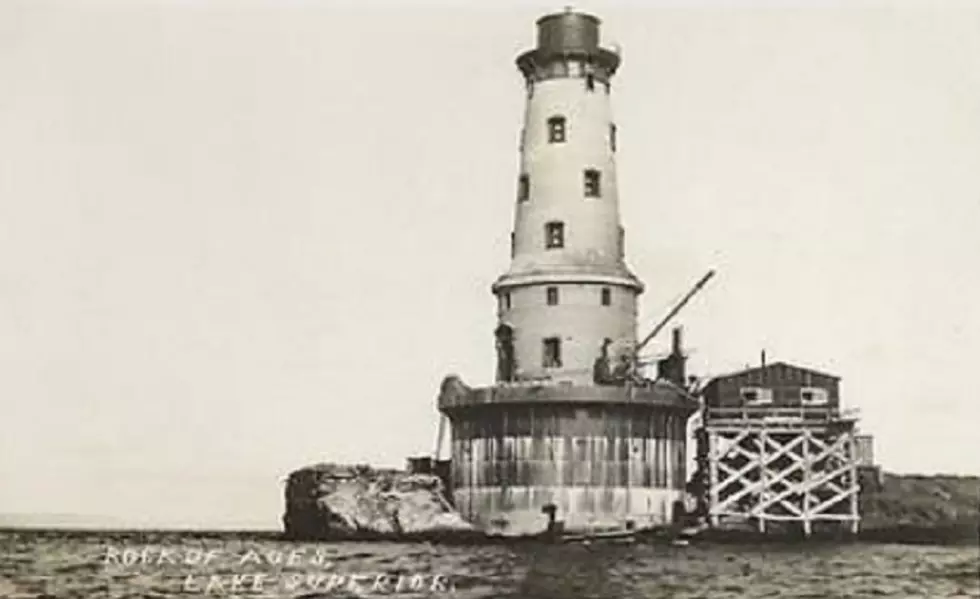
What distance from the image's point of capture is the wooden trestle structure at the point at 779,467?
432 cm

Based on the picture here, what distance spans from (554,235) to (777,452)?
69cm

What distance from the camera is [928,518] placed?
4.01m

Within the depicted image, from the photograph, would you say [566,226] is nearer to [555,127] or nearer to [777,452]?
[555,127]

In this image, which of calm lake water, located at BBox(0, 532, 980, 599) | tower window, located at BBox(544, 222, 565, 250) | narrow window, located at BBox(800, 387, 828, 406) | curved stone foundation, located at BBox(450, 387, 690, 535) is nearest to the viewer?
calm lake water, located at BBox(0, 532, 980, 599)

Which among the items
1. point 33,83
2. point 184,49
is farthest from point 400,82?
point 33,83

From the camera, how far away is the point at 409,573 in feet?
13.4

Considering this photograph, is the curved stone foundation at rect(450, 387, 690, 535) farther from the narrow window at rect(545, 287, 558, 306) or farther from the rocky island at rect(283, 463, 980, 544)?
the narrow window at rect(545, 287, 558, 306)

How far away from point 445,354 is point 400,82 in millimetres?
557

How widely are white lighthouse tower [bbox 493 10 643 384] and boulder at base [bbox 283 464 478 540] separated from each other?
0.31 meters

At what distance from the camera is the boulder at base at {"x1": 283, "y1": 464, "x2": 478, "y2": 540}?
4164 mm

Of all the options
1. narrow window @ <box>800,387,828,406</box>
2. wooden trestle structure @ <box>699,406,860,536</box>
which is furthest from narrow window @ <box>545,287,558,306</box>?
narrow window @ <box>800,387,828,406</box>

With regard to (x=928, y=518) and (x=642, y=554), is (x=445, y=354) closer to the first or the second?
(x=642, y=554)

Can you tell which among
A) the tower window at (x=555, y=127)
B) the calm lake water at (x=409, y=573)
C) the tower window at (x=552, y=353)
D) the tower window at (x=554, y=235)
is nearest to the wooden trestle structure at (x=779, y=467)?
the calm lake water at (x=409, y=573)

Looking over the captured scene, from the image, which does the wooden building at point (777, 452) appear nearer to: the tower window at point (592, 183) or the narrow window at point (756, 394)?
the narrow window at point (756, 394)
